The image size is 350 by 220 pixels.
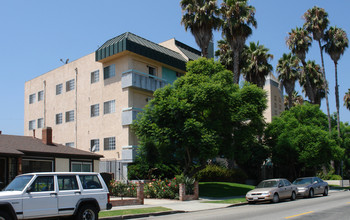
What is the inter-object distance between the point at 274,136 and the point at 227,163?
18.5ft

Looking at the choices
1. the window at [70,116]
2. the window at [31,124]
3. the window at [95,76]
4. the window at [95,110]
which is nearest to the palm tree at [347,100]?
the window at [95,76]

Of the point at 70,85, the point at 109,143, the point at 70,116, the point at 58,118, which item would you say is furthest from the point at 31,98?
the point at 109,143

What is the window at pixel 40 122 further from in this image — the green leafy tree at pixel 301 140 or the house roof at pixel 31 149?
the green leafy tree at pixel 301 140

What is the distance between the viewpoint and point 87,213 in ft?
39.7

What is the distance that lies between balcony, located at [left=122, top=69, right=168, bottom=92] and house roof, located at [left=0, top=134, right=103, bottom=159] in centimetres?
807

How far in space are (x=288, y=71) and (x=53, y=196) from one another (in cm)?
3997

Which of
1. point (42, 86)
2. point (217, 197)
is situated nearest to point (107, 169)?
point (217, 197)

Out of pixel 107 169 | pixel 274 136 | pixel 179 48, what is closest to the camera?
pixel 107 169

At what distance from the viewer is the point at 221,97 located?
82.9ft

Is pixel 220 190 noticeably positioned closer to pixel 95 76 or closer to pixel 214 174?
pixel 214 174

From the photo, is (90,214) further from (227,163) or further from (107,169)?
(227,163)

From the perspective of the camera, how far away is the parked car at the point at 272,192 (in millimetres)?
20547

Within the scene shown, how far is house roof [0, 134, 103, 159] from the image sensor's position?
2067 cm

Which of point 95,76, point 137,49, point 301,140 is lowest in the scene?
point 301,140
